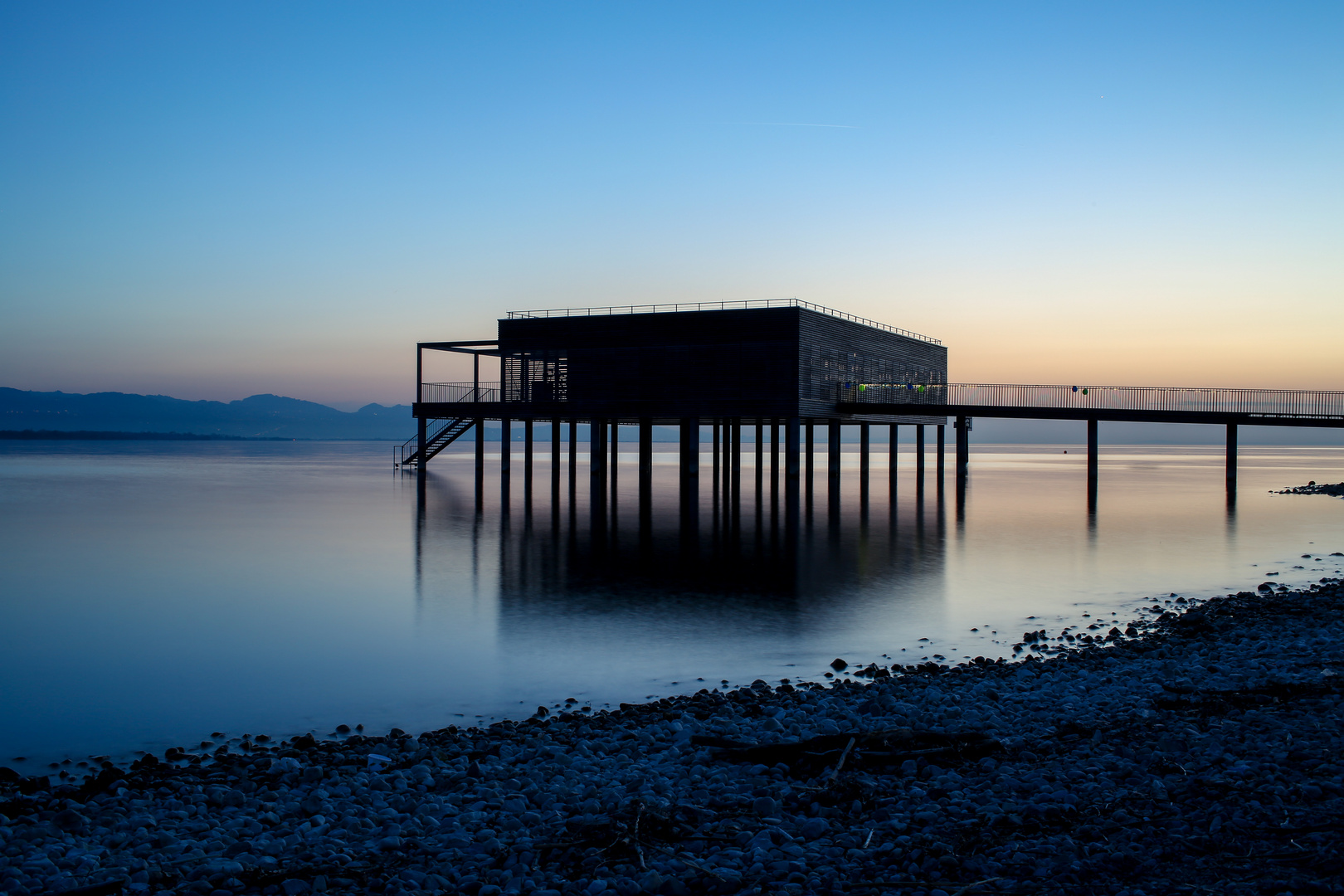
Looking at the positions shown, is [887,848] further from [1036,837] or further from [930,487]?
[930,487]

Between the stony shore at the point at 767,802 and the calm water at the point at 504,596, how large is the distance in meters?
1.80

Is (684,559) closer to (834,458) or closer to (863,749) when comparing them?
(863,749)

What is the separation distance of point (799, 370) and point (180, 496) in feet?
95.4

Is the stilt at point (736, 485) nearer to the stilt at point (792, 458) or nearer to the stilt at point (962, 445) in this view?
the stilt at point (792, 458)

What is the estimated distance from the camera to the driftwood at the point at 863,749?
25.5ft

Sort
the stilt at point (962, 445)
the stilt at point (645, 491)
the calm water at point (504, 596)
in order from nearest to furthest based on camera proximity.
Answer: the calm water at point (504, 596) < the stilt at point (645, 491) < the stilt at point (962, 445)

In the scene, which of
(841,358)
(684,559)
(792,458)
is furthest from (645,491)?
(684,559)

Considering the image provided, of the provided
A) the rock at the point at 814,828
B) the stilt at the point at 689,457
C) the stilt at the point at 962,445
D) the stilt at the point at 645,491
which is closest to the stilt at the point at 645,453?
the stilt at the point at 645,491

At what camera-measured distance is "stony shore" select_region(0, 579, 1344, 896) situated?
5750mm

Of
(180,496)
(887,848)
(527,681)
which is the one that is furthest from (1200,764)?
(180,496)

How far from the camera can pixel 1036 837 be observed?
610 centimetres

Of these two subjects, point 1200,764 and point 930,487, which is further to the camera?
point 930,487

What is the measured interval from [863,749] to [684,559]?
47.4ft

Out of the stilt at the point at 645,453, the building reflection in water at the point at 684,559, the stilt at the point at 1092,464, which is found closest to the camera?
the building reflection in water at the point at 684,559
